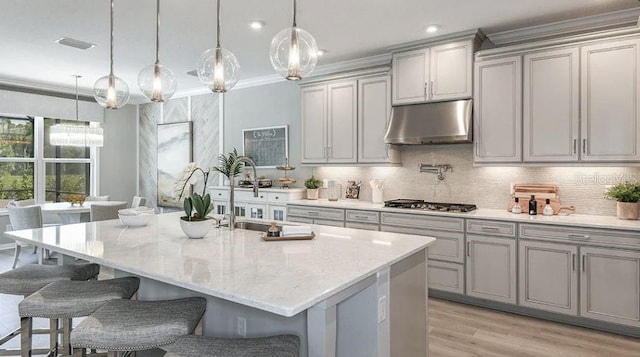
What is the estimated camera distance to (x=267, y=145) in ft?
19.6

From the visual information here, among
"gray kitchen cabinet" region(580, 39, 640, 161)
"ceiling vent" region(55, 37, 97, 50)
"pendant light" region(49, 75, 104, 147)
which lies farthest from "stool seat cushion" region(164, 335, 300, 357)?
"pendant light" region(49, 75, 104, 147)

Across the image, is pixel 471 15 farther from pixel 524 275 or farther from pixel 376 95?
pixel 524 275

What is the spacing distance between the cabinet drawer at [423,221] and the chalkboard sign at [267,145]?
83.9 inches

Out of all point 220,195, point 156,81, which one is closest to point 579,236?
point 156,81

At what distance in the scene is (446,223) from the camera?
387 centimetres

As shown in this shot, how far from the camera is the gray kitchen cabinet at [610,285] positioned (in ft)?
10.0

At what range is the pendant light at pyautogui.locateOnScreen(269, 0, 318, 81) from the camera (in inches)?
82.5

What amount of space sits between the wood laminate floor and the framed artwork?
5133 mm

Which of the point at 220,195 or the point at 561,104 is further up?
the point at 561,104

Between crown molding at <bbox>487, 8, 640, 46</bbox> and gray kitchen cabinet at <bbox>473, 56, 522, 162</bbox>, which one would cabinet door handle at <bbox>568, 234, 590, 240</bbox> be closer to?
gray kitchen cabinet at <bbox>473, 56, 522, 162</bbox>

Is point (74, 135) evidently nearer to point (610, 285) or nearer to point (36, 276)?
point (36, 276)

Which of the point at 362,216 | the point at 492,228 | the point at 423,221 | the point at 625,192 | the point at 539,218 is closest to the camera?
the point at 625,192

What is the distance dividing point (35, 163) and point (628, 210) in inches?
319

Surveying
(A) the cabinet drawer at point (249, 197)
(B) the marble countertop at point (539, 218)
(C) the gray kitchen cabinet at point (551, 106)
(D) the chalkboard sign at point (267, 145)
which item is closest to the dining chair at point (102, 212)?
(A) the cabinet drawer at point (249, 197)
